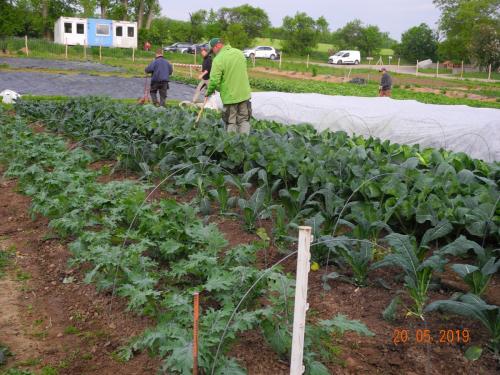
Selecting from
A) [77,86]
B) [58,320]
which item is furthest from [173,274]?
[77,86]

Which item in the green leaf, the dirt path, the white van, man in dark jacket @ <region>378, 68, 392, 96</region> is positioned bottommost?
the dirt path

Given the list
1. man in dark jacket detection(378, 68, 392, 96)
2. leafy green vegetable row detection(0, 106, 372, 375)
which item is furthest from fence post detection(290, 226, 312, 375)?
man in dark jacket detection(378, 68, 392, 96)

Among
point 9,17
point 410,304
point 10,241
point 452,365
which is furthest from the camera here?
point 9,17

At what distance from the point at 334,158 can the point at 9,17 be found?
5066cm

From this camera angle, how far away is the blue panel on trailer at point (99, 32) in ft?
166

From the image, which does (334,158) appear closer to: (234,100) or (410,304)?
(410,304)

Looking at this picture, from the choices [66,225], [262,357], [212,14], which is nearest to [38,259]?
[66,225]

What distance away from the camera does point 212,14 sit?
75.1 meters

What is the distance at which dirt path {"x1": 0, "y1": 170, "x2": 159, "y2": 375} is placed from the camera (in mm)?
3361

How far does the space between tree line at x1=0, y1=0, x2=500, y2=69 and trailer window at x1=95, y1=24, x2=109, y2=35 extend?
442 centimetres

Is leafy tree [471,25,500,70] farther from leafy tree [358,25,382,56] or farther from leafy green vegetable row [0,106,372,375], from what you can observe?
leafy green vegetable row [0,106,372,375]

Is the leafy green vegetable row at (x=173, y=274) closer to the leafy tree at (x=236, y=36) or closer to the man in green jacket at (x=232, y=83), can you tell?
the man in green jacket at (x=232, y=83)

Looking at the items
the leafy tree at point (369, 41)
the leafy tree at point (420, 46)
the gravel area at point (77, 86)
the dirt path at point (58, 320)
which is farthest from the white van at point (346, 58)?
the dirt path at point (58, 320)

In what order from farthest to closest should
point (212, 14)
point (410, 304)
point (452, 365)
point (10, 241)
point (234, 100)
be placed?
point (212, 14)
point (234, 100)
point (10, 241)
point (410, 304)
point (452, 365)
